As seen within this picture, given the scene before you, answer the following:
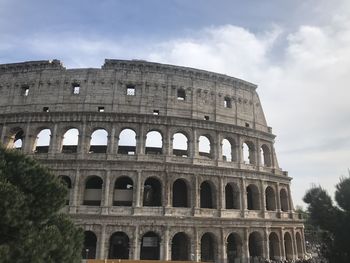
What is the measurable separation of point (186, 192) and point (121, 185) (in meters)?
5.29

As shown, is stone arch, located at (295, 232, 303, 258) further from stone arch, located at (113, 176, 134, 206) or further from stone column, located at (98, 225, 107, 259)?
stone column, located at (98, 225, 107, 259)

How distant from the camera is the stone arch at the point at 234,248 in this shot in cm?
2514

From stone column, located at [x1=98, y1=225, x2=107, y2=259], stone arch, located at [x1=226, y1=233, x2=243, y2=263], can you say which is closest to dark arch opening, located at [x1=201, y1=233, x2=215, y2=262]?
stone arch, located at [x1=226, y1=233, x2=243, y2=263]

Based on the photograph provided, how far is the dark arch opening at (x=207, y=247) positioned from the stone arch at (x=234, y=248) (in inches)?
57.6

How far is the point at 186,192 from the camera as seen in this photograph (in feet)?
85.3

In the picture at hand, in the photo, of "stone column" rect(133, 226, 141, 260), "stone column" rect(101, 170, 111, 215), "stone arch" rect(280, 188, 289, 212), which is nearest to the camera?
"stone column" rect(133, 226, 141, 260)

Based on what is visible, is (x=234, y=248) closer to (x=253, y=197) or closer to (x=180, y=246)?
(x=253, y=197)

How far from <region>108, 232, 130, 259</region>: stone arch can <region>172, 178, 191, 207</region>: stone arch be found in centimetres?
470

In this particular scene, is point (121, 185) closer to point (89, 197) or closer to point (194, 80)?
point (89, 197)

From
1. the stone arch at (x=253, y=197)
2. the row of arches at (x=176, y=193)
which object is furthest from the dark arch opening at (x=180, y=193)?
the stone arch at (x=253, y=197)

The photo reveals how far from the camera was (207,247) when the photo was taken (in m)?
25.8

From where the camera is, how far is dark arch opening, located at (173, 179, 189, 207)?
25.9m

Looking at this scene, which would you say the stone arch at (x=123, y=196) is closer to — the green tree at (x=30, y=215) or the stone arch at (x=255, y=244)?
the stone arch at (x=255, y=244)

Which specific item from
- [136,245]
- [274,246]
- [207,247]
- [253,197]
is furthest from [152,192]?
[274,246]
